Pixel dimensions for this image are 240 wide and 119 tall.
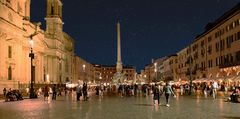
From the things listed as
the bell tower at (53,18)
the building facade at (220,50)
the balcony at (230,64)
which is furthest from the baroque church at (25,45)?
the balcony at (230,64)

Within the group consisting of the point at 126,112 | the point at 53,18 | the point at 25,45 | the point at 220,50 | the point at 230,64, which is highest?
the point at 53,18

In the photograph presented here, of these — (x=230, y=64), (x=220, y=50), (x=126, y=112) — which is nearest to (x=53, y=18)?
(x=220, y=50)

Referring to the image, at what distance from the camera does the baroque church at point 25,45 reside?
190ft

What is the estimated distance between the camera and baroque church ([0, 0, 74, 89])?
190 ft

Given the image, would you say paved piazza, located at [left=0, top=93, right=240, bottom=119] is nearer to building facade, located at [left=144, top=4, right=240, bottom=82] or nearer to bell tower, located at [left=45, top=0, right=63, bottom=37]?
building facade, located at [left=144, top=4, right=240, bottom=82]

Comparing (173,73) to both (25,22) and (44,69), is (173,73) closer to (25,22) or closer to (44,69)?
(44,69)

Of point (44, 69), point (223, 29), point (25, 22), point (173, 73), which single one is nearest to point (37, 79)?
point (44, 69)

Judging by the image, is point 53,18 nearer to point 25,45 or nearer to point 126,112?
point 25,45

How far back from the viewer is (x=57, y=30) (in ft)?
355

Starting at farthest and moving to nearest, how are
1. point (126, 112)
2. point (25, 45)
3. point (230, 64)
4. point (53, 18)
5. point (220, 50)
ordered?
point (53, 18), point (220, 50), point (25, 45), point (230, 64), point (126, 112)

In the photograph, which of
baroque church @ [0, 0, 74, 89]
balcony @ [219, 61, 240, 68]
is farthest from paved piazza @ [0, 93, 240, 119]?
balcony @ [219, 61, 240, 68]

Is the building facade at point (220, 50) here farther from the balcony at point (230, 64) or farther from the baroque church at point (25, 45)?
the baroque church at point (25, 45)

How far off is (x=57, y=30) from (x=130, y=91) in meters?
55.2

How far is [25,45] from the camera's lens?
71688 millimetres
